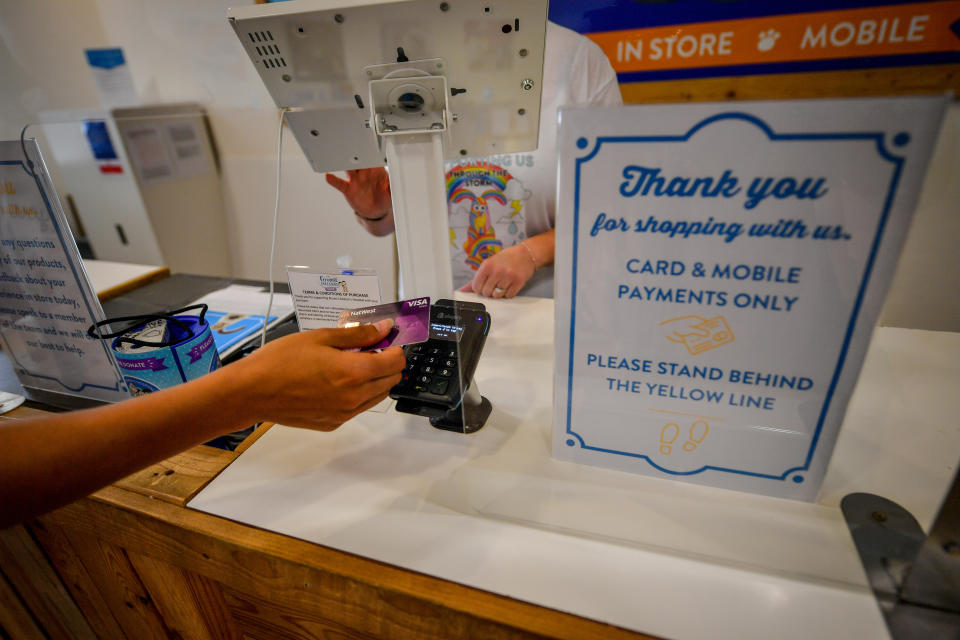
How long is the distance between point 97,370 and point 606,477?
0.87m

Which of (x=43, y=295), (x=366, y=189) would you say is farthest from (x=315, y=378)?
(x=366, y=189)

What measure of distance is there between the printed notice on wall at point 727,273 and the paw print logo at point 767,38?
714 mm

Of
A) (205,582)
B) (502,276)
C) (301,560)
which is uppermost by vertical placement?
(502,276)

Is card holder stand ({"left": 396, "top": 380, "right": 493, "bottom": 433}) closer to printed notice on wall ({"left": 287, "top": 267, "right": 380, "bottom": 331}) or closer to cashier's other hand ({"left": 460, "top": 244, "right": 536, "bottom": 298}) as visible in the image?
printed notice on wall ({"left": 287, "top": 267, "right": 380, "bottom": 331})

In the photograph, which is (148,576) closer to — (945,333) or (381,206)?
(381,206)

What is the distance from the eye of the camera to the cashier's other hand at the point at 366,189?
1077 mm

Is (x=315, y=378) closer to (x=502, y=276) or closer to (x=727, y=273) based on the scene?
(x=727, y=273)

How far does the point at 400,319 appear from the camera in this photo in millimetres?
604

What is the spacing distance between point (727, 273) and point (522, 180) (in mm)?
1008

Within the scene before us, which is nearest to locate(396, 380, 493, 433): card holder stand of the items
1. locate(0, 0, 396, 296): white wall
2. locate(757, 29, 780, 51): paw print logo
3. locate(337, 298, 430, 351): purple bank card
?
locate(337, 298, 430, 351): purple bank card

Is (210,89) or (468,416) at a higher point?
(210,89)

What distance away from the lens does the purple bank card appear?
585 millimetres

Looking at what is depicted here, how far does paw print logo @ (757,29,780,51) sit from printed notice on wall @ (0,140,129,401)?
4.27 feet

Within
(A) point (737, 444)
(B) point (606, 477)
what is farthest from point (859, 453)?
(B) point (606, 477)
